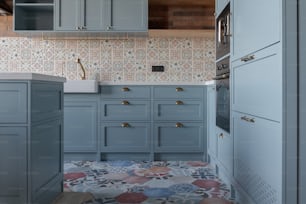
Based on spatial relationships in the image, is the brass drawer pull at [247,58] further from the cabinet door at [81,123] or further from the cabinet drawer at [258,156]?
the cabinet door at [81,123]

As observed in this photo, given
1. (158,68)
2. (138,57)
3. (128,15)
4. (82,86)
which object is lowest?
(82,86)

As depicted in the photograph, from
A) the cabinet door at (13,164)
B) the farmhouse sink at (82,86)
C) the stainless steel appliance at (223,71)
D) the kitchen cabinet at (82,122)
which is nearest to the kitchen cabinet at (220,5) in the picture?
the stainless steel appliance at (223,71)

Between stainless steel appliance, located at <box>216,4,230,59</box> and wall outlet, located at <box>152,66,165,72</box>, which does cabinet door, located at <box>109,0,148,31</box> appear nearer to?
wall outlet, located at <box>152,66,165,72</box>

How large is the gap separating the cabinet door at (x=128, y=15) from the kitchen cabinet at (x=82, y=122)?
86 centimetres

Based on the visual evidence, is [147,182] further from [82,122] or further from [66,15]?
[66,15]

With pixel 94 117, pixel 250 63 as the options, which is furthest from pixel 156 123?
pixel 250 63

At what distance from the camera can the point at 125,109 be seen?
125 inches

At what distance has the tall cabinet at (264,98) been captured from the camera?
123 cm

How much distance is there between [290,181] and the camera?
1232 mm

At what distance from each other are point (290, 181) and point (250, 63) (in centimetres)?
71

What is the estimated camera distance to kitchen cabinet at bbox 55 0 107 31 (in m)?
3.29

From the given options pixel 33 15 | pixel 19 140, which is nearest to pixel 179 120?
pixel 19 140

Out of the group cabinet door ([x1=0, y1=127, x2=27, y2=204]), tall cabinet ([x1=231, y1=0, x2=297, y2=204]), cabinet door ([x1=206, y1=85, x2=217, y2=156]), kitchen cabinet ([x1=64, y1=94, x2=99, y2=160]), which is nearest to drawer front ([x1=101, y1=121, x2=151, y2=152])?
kitchen cabinet ([x1=64, y1=94, x2=99, y2=160])

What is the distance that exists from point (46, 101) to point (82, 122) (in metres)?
1.42
